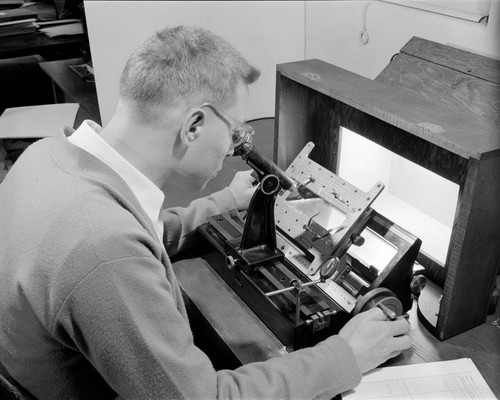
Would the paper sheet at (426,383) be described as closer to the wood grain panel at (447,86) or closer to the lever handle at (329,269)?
the lever handle at (329,269)

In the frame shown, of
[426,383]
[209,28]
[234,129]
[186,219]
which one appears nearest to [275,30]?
[209,28]

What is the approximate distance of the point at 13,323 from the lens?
94 centimetres

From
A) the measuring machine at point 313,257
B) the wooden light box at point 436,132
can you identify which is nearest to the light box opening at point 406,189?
the wooden light box at point 436,132

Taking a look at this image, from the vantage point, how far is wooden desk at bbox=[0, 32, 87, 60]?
6.77 feet

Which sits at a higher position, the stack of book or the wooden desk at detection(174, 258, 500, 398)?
the stack of book

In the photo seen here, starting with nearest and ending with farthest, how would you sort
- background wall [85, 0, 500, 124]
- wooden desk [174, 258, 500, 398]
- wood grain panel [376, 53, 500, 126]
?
wooden desk [174, 258, 500, 398]
wood grain panel [376, 53, 500, 126]
background wall [85, 0, 500, 124]

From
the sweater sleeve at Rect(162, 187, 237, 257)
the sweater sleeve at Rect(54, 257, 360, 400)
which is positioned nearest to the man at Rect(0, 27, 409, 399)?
the sweater sleeve at Rect(54, 257, 360, 400)

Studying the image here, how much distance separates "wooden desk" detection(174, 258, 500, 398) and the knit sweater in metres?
0.14

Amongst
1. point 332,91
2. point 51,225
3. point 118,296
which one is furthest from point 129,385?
point 332,91

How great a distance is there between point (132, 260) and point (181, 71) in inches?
15.2

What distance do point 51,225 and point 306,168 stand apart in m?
0.70

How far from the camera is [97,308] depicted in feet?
2.73

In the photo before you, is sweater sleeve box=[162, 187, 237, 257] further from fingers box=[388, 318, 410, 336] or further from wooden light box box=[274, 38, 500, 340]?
fingers box=[388, 318, 410, 336]

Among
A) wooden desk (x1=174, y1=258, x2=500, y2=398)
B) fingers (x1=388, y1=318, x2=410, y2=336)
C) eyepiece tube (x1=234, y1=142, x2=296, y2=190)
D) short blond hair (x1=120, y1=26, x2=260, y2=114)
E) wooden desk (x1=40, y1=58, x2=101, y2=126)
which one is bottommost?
wooden desk (x1=174, y1=258, x2=500, y2=398)
